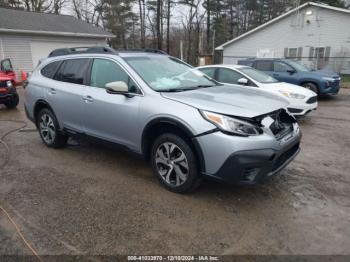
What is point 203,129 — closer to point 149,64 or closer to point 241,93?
point 241,93

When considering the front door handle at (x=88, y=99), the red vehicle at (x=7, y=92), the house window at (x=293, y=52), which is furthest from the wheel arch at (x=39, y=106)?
the house window at (x=293, y=52)

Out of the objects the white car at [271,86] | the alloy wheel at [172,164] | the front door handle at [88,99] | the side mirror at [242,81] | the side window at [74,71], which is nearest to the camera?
the alloy wheel at [172,164]

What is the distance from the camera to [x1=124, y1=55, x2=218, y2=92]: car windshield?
13.3 ft

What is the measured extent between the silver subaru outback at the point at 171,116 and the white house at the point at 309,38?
19.0 meters

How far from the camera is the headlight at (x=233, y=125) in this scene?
3.21m

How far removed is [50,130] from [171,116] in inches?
117

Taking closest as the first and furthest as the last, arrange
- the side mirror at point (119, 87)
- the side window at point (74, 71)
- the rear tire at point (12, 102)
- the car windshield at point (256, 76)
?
the side mirror at point (119, 87)
the side window at point (74, 71)
the car windshield at point (256, 76)
the rear tire at point (12, 102)

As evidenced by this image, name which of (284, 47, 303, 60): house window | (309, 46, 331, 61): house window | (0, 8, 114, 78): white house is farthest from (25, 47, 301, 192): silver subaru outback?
(284, 47, 303, 60): house window

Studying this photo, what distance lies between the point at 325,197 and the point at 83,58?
393 centimetres

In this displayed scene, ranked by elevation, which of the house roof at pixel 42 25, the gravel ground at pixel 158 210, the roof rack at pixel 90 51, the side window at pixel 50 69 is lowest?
the gravel ground at pixel 158 210

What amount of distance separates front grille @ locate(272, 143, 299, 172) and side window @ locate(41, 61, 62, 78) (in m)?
3.95

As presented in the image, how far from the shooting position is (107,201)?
3.67 meters

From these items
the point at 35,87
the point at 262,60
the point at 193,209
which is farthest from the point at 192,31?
the point at 193,209

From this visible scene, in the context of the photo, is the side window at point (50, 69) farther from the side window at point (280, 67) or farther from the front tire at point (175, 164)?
the side window at point (280, 67)
